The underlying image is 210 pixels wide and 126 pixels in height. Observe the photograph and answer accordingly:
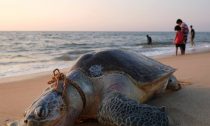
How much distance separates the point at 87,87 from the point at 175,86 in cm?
177

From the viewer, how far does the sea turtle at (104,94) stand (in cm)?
245

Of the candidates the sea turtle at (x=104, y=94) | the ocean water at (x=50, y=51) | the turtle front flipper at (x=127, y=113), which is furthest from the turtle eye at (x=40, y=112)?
the ocean water at (x=50, y=51)

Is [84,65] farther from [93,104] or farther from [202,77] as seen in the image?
[202,77]

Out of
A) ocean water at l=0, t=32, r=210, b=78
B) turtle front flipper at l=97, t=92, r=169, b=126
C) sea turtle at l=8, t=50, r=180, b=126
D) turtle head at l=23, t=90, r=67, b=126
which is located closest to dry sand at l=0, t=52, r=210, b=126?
sea turtle at l=8, t=50, r=180, b=126

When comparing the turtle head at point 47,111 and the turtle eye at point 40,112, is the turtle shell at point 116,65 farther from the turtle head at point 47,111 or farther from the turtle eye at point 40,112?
the turtle eye at point 40,112

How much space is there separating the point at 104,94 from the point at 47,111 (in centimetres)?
66

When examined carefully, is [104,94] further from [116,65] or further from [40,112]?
[40,112]

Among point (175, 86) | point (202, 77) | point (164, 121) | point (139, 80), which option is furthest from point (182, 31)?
point (164, 121)

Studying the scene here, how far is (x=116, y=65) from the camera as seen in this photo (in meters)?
3.31

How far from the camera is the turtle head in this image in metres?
2.41

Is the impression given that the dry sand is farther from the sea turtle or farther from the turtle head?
the turtle head

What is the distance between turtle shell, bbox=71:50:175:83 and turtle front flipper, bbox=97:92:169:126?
50 cm

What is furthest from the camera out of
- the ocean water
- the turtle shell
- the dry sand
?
the ocean water

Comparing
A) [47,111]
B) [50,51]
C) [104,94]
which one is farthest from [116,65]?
[50,51]
